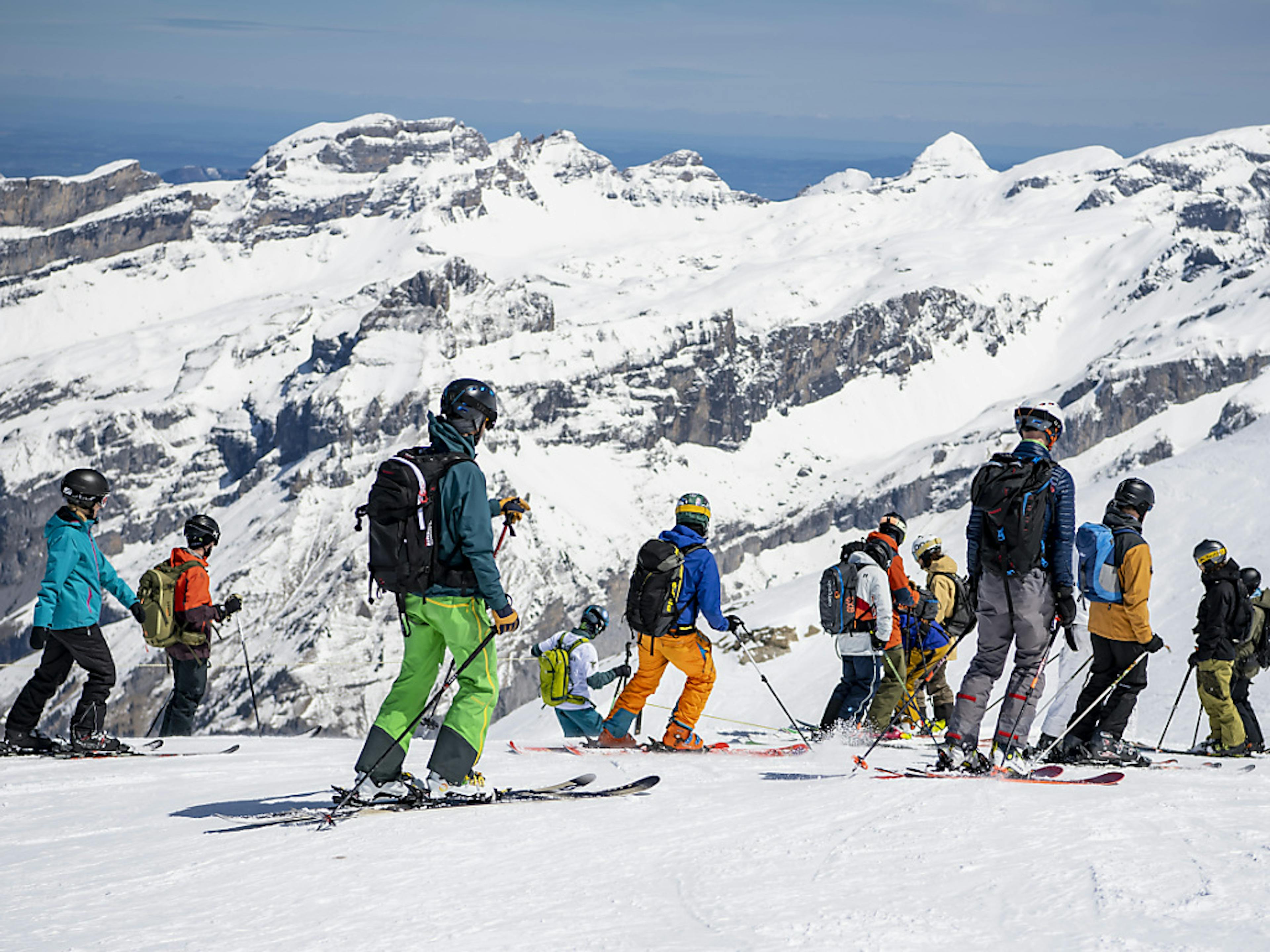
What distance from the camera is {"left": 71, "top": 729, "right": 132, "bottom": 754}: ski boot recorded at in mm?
11398

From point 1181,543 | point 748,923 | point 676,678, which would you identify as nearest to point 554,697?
point 748,923

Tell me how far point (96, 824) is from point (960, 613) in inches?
389

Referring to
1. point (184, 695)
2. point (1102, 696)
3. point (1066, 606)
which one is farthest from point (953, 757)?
point (184, 695)

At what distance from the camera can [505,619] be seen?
23.1 ft

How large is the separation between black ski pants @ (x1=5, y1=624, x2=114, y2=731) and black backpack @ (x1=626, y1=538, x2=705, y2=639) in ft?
15.7

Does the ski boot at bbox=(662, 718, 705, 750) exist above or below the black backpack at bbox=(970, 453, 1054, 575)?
below

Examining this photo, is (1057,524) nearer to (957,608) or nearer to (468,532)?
(468,532)

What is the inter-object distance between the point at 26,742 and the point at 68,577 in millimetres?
2179

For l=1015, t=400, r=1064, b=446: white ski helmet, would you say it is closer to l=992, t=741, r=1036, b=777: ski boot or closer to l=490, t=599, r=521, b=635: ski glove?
l=992, t=741, r=1036, b=777: ski boot

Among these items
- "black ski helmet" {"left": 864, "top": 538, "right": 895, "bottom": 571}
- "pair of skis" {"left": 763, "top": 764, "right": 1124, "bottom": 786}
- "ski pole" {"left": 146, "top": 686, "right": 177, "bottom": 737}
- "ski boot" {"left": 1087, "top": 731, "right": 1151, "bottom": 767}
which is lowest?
"ski pole" {"left": 146, "top": 686, "right": 177, "bottom": 737}

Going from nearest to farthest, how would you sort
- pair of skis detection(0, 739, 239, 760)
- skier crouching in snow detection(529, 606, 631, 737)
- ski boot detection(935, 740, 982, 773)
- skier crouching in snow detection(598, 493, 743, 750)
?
ski boot detection(935, 740, 982, 773) < skier crouching in snow detection(598, 493, 743, 750) < pair of skis detection(0, 739, 239, 760) < skier crouching in snow detection(529, 606, 631, 737)

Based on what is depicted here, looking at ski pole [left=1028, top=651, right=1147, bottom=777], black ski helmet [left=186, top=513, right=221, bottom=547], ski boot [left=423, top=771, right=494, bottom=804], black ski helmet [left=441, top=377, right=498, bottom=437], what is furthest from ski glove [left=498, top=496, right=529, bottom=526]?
black ski helmet [left=186, top=513, right=221, bottom=547]

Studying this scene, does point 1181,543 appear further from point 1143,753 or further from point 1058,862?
point 1058,862

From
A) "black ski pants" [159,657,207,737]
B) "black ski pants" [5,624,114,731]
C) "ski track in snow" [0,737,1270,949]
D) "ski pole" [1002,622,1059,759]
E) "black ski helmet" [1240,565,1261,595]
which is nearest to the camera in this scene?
"ski track in snow" [0,737,1270,949]
